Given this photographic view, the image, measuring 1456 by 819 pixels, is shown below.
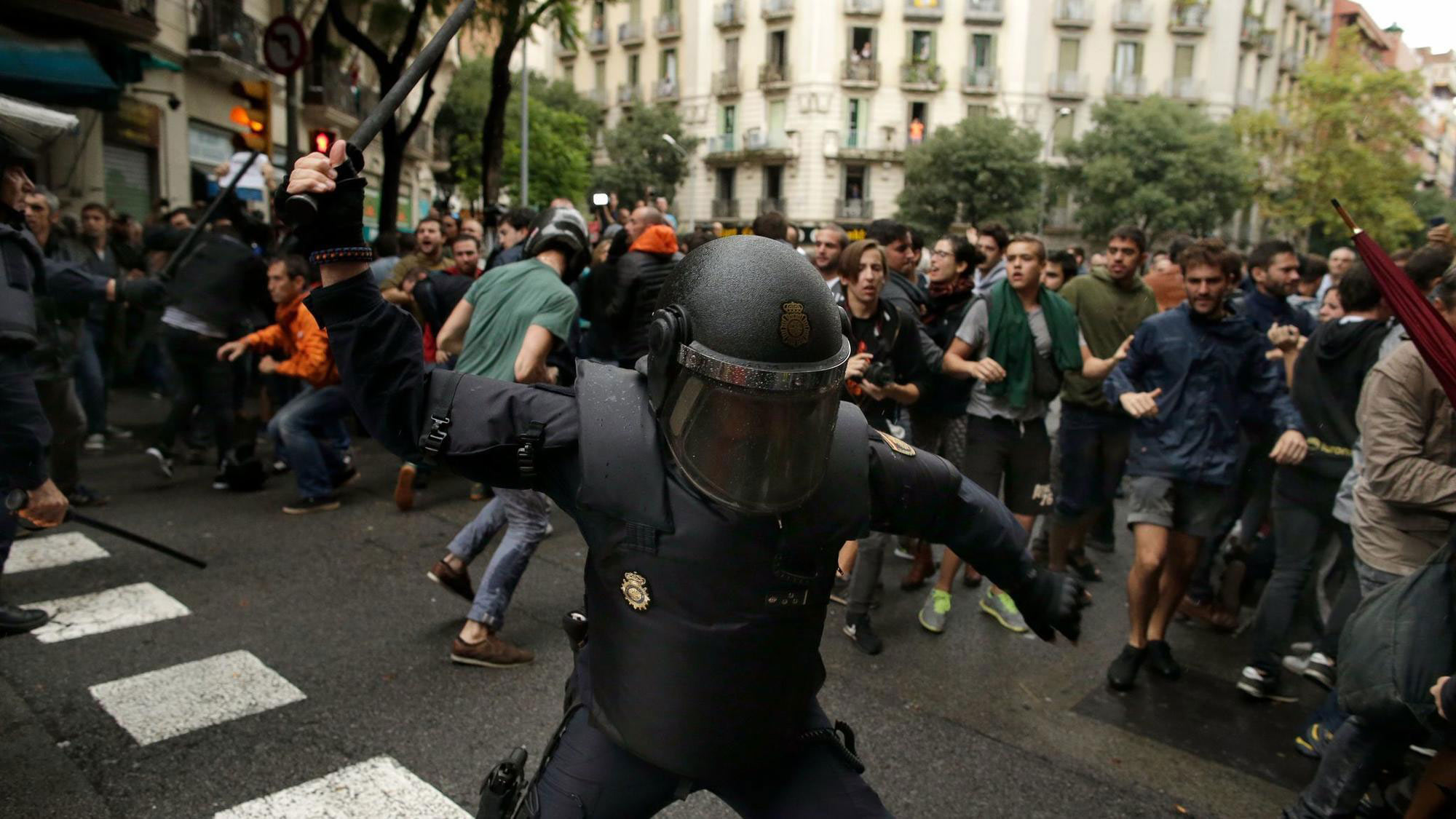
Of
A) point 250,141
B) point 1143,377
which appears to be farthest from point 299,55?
point 1143,377

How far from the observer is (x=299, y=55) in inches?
366

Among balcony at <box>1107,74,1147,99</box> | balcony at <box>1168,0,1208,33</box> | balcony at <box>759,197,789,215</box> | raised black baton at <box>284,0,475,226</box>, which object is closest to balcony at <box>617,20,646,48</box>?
balcony at <box>759,197,789,215</box>

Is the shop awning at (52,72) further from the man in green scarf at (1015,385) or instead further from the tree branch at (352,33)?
the man in green scarf at (1015,385)

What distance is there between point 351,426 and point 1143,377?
7225 millimetres

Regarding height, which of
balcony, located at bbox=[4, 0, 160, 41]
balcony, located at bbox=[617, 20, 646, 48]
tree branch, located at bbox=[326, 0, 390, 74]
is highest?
balcony, located at bbox=[617, 20, 646, 48]

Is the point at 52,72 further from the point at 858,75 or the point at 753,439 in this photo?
the point at 858,75

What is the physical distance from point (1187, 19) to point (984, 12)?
9604 mm

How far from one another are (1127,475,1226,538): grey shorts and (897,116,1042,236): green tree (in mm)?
37484

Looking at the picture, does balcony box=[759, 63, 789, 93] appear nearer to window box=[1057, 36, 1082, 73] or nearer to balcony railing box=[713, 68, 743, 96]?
balcony railing box=[713, 68, 743, 96]

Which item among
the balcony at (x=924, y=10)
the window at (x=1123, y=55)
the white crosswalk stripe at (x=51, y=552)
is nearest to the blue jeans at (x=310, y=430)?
the white crosswalk stripe at (x=51, y=552)

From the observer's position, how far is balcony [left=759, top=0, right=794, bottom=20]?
47.3 meters

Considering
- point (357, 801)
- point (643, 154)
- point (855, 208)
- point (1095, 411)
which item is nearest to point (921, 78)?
point (855, 208)

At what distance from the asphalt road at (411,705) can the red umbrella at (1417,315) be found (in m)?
1.61

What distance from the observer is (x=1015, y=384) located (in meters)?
5.02
